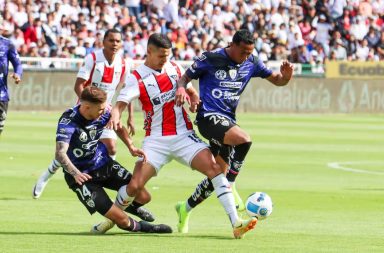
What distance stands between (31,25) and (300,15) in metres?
11.9

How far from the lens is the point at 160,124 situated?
1124 centimetres

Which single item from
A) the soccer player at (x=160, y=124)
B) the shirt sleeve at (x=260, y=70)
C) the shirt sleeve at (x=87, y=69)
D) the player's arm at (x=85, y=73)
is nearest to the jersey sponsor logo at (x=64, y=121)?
the soccer player at (x=160, y=124)

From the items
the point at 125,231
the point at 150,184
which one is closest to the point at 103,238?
the point at 125,231

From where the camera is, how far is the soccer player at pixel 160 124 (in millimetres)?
10945

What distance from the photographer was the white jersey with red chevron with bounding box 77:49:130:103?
15125mm

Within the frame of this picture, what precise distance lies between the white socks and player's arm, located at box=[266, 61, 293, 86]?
1703 millimetres

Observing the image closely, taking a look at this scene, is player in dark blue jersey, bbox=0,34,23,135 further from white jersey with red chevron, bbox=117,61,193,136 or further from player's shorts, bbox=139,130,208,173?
player's shorts, bbox=139,130,208,173

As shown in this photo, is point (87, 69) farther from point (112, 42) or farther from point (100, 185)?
point (100, 185)

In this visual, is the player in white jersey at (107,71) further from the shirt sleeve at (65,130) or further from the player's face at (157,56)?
the shirt sleeve at (65,130)

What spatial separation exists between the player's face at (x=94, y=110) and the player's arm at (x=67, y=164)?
0.40 metres

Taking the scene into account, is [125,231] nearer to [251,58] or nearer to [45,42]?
[251,58]

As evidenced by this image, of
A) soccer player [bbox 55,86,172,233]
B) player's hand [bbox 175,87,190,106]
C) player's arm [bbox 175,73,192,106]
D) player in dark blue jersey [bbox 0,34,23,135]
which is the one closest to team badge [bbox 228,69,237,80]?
player's arm [bbox 175,73,192,106]

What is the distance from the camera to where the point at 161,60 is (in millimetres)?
11281

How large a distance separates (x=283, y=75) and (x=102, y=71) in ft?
12.8
